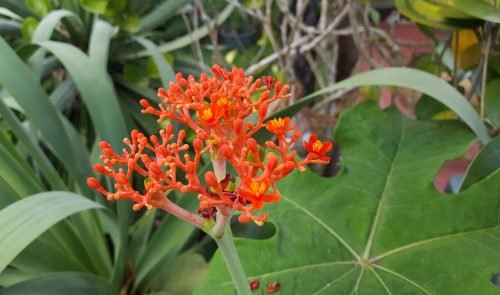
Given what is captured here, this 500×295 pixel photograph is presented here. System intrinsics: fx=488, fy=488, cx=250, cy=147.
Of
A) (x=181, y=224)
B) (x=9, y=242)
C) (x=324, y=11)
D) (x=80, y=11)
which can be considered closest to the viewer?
(x=9, y=242)

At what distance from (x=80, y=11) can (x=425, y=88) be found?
0.92 m

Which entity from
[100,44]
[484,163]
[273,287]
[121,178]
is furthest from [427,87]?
[100,44]

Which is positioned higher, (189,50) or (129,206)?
(189,50)

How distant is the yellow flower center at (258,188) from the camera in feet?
0.91

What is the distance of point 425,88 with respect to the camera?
22.9 inches

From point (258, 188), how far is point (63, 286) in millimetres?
399

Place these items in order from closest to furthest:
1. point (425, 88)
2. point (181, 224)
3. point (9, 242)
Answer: point (9, 242) → point (425, 88) → point (181, 224)

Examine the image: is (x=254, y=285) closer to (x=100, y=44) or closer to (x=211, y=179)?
(x=211, y=179)

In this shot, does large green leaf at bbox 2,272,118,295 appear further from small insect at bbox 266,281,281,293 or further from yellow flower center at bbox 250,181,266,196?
yellow flower center at bbox 250,181,266,196

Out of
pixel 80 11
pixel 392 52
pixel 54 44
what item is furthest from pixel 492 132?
pixel 80 11

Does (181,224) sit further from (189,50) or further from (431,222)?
(189,50)

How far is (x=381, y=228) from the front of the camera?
56cm

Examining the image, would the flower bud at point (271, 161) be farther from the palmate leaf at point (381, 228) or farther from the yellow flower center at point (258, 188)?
the palmate leaf at point (381, 228)

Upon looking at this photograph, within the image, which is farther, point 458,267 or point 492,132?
point 492,132
